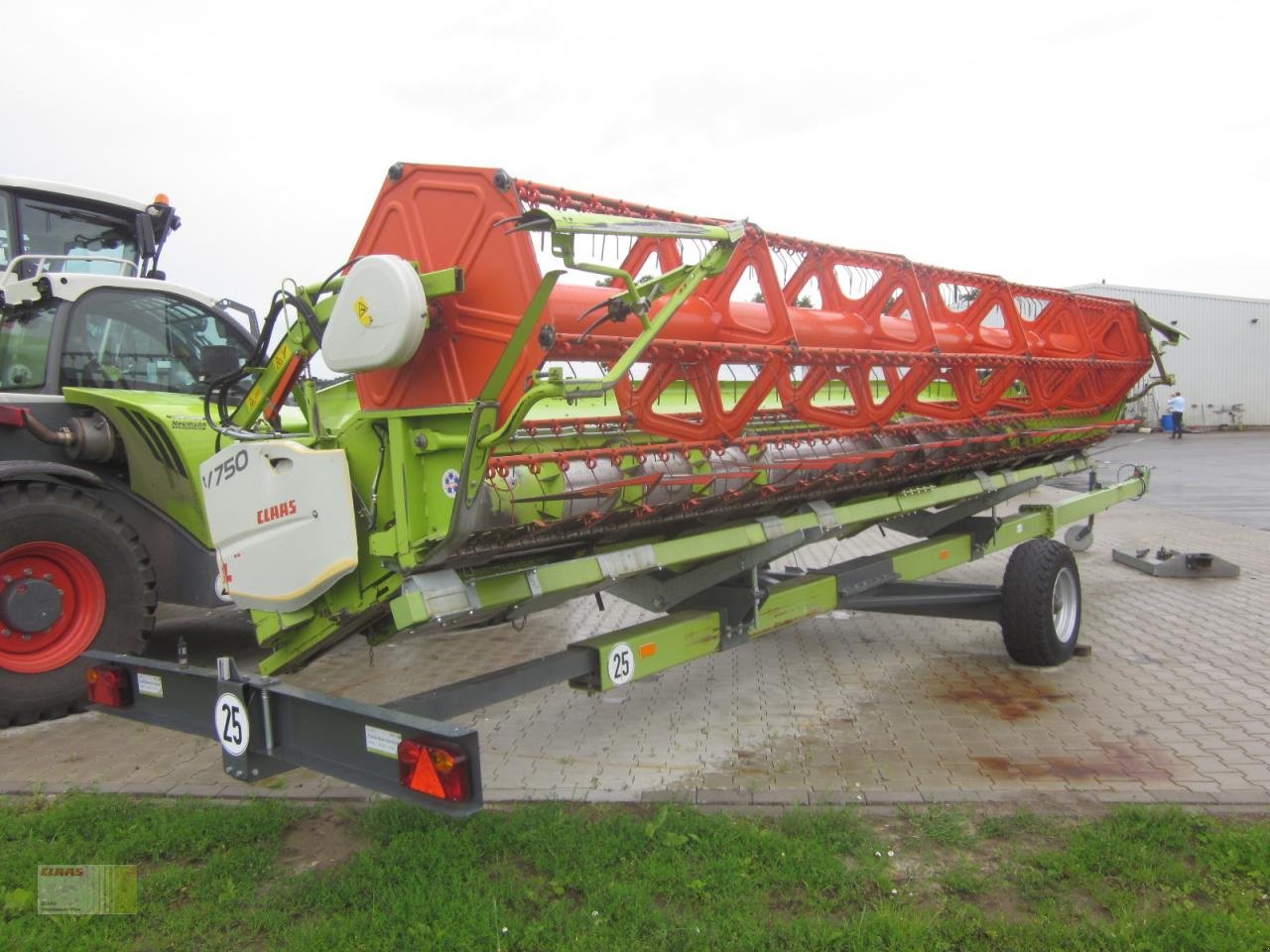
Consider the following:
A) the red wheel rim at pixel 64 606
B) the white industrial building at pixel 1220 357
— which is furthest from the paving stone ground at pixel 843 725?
the white industrial building at pixel 1220 357

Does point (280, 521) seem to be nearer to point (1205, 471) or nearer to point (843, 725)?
point (843, 725)

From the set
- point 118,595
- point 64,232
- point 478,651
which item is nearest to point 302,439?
point 118,595

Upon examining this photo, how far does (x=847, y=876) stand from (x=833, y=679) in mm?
2712

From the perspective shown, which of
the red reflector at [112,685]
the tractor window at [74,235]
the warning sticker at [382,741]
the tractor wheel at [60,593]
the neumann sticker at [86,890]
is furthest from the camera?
the tractor window at [74,235]

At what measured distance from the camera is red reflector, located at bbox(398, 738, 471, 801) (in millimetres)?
2600

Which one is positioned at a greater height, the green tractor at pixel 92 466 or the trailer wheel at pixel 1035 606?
the green tractor at pixel 92 466

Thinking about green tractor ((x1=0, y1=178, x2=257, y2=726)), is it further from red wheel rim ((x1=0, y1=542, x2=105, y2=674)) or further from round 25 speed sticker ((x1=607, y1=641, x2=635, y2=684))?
round 25 speed sticker ((x1=607, y1=641, x2=635, y2=684))

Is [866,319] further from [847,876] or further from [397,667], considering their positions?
[397,667]

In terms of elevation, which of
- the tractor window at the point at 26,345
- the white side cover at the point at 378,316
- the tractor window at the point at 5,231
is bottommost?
the white side cover at the point at 378,316

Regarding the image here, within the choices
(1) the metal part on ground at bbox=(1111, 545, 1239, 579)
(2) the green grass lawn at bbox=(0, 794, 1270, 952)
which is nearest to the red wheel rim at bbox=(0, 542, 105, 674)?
(2) the green grass lawn at bbox=(0, 794, 1270, 952)

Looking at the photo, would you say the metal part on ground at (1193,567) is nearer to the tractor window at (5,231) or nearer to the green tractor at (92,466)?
the green tractor at (92,466)

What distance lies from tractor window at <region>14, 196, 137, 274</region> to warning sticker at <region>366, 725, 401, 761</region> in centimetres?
599

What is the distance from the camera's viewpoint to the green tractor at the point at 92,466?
16.7 feet

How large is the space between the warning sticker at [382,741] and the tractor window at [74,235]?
5985mm
